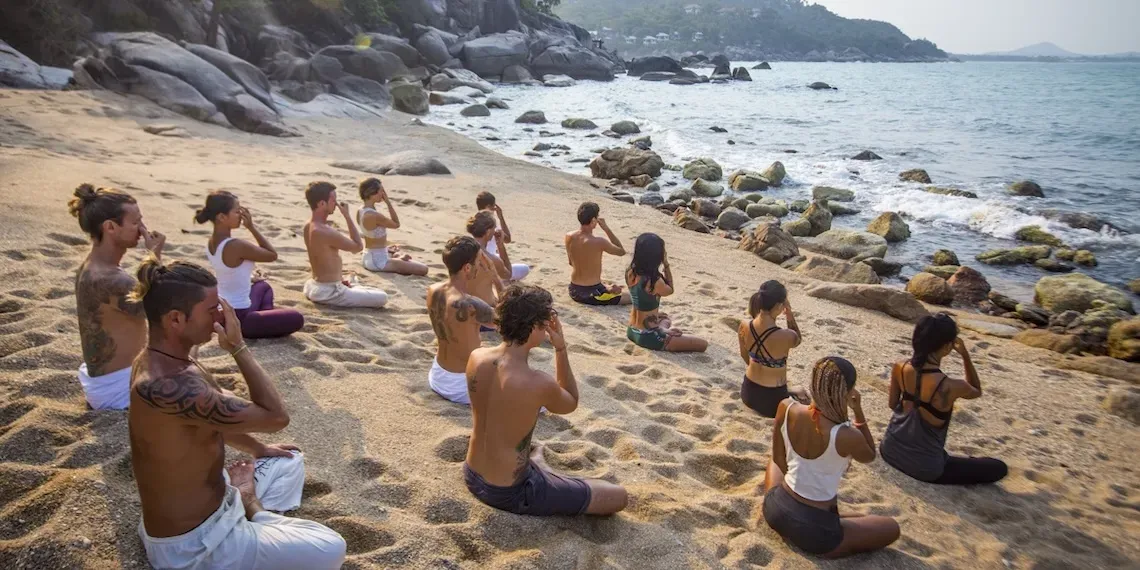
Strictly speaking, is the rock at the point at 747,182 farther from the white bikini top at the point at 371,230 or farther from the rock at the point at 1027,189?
the white bikini top at the point at 371,230

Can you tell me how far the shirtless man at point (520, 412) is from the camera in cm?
367

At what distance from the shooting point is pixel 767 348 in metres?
5.52

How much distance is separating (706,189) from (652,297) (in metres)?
10.9

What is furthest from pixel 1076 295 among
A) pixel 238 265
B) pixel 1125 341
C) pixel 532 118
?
pixel 532 118

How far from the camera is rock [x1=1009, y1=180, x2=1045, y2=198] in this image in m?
17.8

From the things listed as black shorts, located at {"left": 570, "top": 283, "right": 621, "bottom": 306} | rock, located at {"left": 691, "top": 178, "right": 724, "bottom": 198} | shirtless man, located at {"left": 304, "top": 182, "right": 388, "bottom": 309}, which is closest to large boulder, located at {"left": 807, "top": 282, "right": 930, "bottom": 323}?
black shorts, located at {"left": 570, "top": 283, "right": 621, "bottom": 306}

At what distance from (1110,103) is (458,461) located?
49.7 meters

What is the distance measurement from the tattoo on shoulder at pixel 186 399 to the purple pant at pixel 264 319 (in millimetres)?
2676

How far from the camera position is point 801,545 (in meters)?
3.95

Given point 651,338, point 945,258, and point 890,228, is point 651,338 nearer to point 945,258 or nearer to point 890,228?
point 945,258

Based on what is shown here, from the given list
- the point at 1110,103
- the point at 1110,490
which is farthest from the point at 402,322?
the point at 1110,103

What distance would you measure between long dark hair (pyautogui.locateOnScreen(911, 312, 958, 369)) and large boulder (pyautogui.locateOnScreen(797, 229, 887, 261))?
7593 mm

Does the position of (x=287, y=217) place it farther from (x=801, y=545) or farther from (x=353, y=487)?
(x=801, y=545)

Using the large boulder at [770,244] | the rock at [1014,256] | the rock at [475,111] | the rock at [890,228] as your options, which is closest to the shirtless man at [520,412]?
the large boulder at [770,244]
